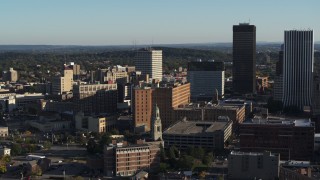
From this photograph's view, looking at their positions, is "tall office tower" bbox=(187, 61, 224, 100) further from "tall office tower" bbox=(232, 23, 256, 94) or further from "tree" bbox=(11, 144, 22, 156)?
"tree" bbox=(11, 144, 22, 156)

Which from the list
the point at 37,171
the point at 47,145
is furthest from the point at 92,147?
the point at 37,171

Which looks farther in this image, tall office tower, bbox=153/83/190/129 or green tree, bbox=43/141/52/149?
tall office tower, bbox=153/83/190/129

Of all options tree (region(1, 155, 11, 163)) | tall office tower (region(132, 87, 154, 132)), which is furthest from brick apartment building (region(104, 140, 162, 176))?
tall office tower (region(132, 87, 154, 132))

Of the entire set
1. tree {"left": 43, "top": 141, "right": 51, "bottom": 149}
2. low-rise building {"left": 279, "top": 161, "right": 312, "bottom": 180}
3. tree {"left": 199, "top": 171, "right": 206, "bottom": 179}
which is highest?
low-rise building {"left": 279, "top": 161, "right": 312, "bottom": 180}

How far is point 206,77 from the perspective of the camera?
74125mm

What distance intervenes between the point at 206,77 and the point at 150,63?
9593 millimetres

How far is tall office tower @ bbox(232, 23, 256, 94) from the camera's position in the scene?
252 feet

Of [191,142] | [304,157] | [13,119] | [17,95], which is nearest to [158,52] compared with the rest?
[17,95]

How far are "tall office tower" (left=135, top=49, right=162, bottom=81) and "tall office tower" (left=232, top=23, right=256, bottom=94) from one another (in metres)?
10.3

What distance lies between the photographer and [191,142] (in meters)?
42.7

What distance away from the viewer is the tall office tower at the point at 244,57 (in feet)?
252

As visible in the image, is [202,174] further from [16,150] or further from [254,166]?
[16,150]

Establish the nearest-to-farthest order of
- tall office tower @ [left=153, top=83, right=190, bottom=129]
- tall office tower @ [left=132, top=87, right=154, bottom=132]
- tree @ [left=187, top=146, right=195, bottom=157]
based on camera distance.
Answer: tree @ [left=187, top=146, right=195, bottom=157], tall office tower @ [left=132, top=87, right=154, bottom=132], tall office tower @ [left=153, top=83, right=190, bottom=129]

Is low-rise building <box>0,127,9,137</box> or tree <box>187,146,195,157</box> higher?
tree <box>187,146,195,157</box>
